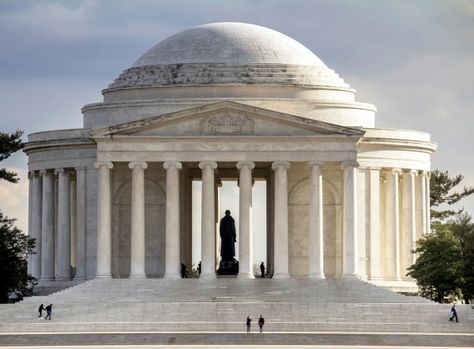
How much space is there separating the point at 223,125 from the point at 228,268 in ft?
44.7

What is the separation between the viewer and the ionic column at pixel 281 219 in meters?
171

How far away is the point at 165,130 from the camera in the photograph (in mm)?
172000

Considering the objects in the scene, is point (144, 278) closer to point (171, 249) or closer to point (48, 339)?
point (171, 249)

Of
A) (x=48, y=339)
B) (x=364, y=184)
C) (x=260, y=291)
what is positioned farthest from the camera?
(x=364, y=184)

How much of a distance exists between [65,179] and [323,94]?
22.2m

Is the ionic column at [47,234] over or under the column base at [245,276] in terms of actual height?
over

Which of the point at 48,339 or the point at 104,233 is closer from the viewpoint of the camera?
the point at 48,339

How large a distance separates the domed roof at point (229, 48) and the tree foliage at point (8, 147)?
43.5 ft

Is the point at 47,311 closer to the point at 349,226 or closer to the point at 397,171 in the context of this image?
the point at 349,226

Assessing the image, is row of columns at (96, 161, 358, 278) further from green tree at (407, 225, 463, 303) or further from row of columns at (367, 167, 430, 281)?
row of columns at (367, 167, 430, 281)

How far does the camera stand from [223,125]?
172 m

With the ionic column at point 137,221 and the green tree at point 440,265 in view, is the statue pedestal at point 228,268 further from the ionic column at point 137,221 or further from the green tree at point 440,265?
the green tree at point 440,265

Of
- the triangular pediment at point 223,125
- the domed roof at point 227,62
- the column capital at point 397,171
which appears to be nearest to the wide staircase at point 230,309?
the triangular pediment at point 223,125

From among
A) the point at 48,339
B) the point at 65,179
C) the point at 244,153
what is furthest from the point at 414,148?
the point at 48,339
